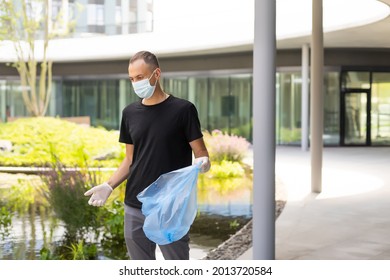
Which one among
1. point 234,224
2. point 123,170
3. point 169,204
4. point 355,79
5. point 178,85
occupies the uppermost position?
point 355,79

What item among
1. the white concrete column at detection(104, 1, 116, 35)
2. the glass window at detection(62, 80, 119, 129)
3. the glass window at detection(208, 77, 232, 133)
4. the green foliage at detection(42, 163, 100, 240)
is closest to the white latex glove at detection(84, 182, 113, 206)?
the green foliage at detection(42, 163, 100, 240)

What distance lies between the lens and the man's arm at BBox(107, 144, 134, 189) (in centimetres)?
489

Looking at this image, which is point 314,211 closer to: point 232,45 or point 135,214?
point 135,214

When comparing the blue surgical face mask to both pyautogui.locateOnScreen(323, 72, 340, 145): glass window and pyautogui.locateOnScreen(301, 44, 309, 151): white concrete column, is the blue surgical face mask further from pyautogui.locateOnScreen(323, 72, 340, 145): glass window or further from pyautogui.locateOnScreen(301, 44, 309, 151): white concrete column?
pyautogui.locateOnScreen(323, 72, 340, 145): glass window

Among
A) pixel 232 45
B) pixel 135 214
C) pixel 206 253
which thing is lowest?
pixel 206 253

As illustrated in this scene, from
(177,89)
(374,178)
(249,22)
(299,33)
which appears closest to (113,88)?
(177,89)

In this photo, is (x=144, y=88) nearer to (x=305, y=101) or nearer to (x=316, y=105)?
(x=316, y=105)

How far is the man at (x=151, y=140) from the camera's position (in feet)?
15.2

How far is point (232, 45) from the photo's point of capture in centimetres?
2530

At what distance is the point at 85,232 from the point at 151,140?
4637 millimetres

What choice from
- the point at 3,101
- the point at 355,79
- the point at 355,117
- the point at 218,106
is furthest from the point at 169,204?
the point at 3,101

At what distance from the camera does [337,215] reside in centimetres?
1088

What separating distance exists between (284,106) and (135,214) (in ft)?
81.6
